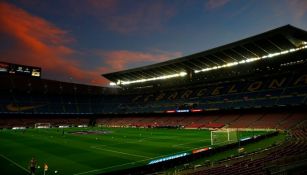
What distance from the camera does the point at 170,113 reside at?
2997 inches

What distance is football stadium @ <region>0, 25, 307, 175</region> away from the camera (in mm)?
24428

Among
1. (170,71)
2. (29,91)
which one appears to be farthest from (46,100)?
(170,71)

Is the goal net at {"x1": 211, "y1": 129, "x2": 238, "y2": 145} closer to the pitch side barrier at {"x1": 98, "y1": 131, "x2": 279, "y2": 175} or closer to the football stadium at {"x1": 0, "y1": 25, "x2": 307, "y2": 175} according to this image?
the football stadium at {"x1": 0, "y1": 25, "x2": 307, "y2": 175}

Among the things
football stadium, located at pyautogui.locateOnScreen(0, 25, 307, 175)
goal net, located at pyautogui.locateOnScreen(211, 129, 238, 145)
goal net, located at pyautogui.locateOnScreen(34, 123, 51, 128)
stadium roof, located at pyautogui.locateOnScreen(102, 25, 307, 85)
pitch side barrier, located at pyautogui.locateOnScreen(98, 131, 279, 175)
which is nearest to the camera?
pitch side barrier, located at pyautogui.locateOnScreen(98, 131, 279, 175)

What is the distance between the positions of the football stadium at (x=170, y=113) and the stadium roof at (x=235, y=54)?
0.21 meters

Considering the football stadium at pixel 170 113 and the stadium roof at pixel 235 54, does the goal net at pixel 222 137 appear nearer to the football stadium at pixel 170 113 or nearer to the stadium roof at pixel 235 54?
the football stadium at pixel 170 113

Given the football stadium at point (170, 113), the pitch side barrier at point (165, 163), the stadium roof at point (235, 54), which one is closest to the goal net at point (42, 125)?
the football stadium at point (170, 113)

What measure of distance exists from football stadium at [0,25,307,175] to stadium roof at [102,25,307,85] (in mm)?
206

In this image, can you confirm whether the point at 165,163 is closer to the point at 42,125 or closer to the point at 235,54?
the point at 235,54

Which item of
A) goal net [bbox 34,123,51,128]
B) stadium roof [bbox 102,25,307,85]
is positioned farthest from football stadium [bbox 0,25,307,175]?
stadium roof [bbox 102,25,307,85]

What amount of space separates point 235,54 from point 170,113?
88.7 feet

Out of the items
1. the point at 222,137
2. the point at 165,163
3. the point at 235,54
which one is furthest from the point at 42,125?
the point at 165,163

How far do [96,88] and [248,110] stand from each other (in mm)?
60636

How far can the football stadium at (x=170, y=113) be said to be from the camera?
80.1 feet
